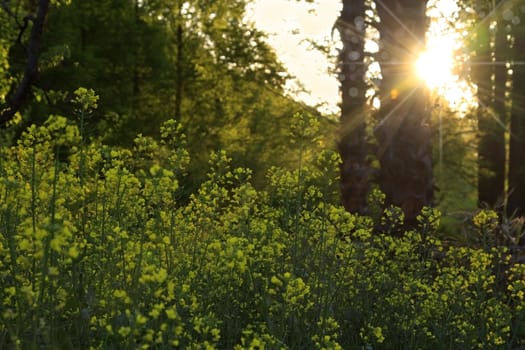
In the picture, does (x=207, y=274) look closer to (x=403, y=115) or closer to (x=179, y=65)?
(x=403, y=115)

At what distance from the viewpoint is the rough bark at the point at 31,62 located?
352 inches

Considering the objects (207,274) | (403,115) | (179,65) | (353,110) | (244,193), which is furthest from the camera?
(179,65)

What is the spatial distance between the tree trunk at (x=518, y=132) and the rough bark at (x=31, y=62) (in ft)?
34.9

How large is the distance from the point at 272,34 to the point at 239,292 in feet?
64.0

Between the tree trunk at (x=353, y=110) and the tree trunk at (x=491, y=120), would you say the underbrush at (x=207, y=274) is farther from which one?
the tree trunk at (x=491, y=120)

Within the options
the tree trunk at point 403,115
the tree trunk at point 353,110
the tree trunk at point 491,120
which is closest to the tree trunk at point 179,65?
the tree trunk at point 491,120

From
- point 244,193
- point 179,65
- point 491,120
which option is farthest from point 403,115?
point 179,65

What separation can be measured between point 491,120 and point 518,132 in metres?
1.11

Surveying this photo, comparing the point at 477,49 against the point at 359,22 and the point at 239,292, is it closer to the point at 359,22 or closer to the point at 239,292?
the point at 359,22

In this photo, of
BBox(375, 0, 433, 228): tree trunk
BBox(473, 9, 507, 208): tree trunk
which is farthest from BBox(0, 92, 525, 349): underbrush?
BBox(473, 9, 507, 208): tree trunk

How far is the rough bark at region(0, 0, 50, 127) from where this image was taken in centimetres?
895

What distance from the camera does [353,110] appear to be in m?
10.6

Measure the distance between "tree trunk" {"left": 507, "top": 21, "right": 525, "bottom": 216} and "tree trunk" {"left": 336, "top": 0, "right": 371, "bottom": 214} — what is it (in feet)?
21.6

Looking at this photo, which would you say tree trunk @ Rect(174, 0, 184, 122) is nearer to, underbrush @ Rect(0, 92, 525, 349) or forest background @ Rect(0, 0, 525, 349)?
forest background @ Rect(0, 0, 525, 349)
